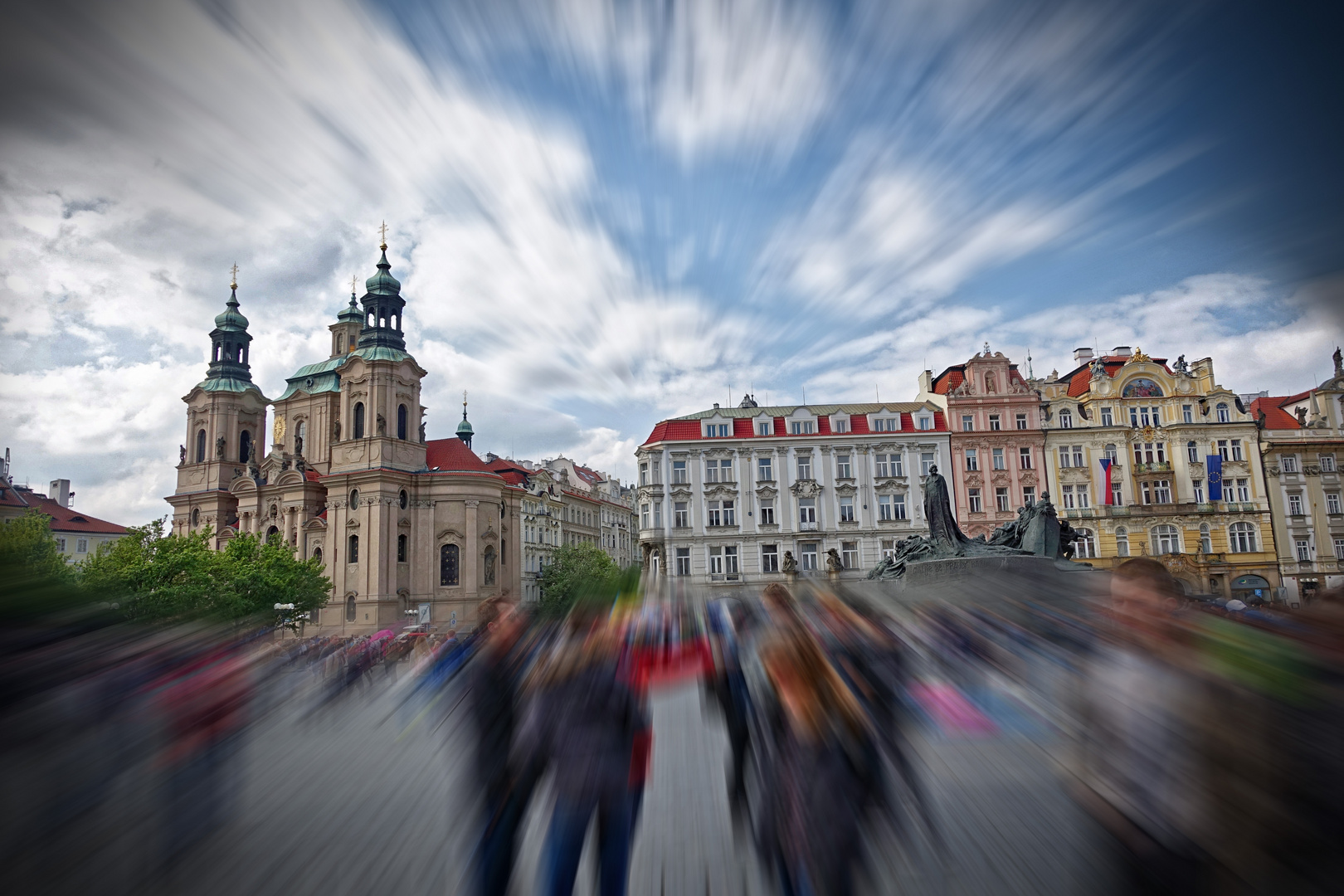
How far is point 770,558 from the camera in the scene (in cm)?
4356

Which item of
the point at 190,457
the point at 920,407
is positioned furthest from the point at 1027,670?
the point at 190,457

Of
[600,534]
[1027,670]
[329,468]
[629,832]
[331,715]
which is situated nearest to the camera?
[629,832]

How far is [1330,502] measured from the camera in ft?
145

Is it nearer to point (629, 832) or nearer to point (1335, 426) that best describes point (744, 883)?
point (629, 832)

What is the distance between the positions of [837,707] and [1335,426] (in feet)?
181

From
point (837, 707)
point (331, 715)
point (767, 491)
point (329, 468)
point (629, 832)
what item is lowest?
point (331, 715)

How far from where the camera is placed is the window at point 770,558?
43.4 metres

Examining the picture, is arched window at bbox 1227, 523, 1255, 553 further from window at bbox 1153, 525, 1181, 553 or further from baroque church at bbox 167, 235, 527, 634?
baroque church at bbox 167, 235, 527, 634

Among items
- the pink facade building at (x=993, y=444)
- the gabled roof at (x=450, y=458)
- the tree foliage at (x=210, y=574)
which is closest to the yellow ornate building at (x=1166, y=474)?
the pink facade building at (x=993, y=444)

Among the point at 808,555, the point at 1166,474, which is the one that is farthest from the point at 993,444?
the point at 808,555

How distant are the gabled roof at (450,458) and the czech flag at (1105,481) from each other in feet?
131

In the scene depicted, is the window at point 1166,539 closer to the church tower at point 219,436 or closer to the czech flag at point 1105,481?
the czech flag at point 1105,481

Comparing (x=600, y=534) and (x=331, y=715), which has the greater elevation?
(x=600, y=534)

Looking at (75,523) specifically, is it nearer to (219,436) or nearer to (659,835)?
(219,436)
